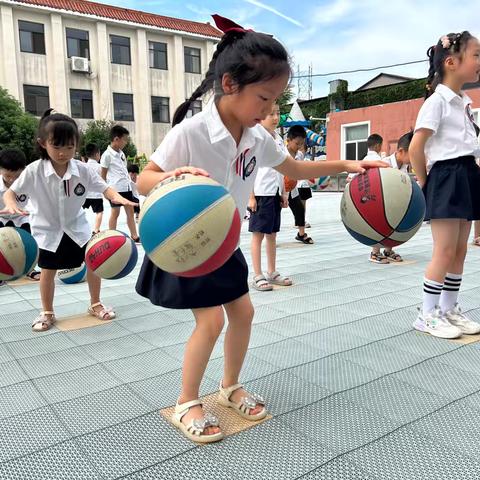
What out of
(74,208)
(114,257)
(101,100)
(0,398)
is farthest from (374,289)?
(101,100)

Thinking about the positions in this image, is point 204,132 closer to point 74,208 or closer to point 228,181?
point 228,181

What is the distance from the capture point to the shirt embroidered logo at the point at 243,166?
2.11m

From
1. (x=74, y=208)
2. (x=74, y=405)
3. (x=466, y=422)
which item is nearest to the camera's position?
(x=466, y=422)

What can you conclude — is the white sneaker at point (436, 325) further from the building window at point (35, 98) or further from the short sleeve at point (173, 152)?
the building window at point (35, 98)

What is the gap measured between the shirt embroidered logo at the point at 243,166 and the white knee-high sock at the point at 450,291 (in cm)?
187

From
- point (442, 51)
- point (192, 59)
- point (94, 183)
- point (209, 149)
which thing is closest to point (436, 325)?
point (442, 51)

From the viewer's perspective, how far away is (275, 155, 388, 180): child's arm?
2.49 m

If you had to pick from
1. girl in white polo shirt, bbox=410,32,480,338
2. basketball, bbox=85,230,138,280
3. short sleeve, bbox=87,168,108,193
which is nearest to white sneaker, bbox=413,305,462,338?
girl in white polo shirt, bbox=410,32,480,338

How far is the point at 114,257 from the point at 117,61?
93.7 feet

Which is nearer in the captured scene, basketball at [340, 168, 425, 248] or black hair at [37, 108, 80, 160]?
basketball at [340, 168, 425, 248]

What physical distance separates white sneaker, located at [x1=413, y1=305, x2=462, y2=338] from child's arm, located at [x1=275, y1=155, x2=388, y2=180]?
123 cm

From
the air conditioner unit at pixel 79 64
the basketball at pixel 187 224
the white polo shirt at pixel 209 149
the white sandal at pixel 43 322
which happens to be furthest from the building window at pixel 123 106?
the basketball at pixel 187 224

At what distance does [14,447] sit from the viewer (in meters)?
1.96

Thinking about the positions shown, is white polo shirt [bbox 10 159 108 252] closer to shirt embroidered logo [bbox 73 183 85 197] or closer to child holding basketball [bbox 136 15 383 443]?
shirt embroidered logo [bbox 73 183 85 197]
